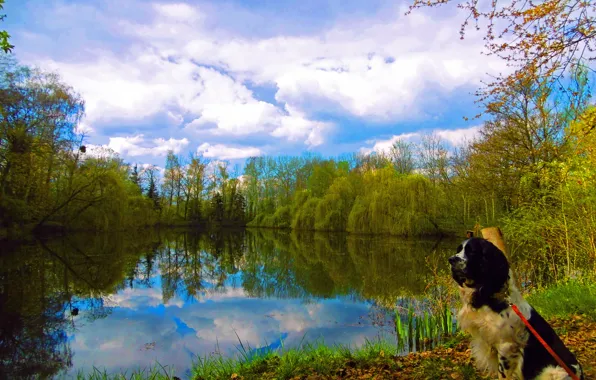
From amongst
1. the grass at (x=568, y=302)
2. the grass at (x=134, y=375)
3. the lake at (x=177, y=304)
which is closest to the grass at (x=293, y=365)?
the grass at (x=134, y=375)

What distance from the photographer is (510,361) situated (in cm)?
239

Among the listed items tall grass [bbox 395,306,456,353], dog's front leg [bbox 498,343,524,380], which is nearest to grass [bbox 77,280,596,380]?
tall grass [bbox 395,306,456,353]

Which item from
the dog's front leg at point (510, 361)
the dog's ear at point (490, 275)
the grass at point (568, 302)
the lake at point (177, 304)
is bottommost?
the lake at point (177, 304)

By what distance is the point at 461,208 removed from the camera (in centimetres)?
2750

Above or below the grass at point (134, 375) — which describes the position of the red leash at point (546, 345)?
above

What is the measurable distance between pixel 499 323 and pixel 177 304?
10.7 m

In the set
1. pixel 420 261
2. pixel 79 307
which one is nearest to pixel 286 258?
pixel 420 261

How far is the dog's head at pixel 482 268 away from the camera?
2.48 m

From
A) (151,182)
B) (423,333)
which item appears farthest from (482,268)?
(151,182)

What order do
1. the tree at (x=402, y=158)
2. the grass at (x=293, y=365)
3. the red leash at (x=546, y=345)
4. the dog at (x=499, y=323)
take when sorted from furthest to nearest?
the tree at (x=402, y=158), the grass at (x=293, y=365), the dog at (x=499, y=323), the red leash at (x=546, y=345)

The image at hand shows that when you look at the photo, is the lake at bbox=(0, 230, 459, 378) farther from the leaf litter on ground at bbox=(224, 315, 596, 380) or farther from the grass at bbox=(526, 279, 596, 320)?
the grass at bbox=(526, 279, 596, 320)

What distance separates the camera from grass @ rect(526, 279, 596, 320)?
18.9 ft

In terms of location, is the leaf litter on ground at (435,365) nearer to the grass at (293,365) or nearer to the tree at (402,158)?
the grass at (293,365)

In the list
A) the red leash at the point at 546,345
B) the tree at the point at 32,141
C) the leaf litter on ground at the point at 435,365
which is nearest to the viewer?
the red leash at the point at 546,345
